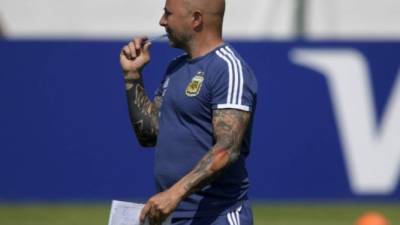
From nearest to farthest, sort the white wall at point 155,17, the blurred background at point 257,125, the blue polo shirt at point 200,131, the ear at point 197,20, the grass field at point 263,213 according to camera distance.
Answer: the blue polo shirt at point 200,131, the ear at point 197,20, the grass field at point 263,213, the blurred background at point 257,125, the white wall at point 155,17

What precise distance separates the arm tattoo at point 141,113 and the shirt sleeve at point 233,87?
0.69 meters

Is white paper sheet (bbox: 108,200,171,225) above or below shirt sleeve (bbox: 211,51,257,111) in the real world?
below

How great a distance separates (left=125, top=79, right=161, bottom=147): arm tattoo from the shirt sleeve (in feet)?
2.28

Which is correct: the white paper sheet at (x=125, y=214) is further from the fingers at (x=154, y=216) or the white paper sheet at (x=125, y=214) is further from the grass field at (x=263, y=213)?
the grass field at (x=263, y=213)

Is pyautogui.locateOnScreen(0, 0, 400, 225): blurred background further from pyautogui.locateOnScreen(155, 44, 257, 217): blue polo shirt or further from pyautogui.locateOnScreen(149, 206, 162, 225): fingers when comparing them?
pyautogui.locateOnScreen(149, 206, 162, 225): fingers

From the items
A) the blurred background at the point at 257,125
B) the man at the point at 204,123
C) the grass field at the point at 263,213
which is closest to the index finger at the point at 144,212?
the man at the point at 204,123

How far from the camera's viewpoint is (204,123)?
259 inches

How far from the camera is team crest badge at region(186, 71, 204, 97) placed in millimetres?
6531

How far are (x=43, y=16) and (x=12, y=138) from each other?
6287mm

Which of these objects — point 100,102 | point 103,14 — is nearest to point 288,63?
point 100,102

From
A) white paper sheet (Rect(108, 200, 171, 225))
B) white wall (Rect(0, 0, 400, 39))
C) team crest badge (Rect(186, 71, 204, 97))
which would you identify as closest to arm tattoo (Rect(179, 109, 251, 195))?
team crest badge (Rect(186, 71, 204, 97))

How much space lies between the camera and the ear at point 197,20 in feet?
21.9

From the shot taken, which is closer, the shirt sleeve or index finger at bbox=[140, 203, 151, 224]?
index finger at bbox=[140, 203, 151, 224]

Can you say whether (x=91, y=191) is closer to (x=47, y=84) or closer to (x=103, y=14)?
(x=47, y=84)
